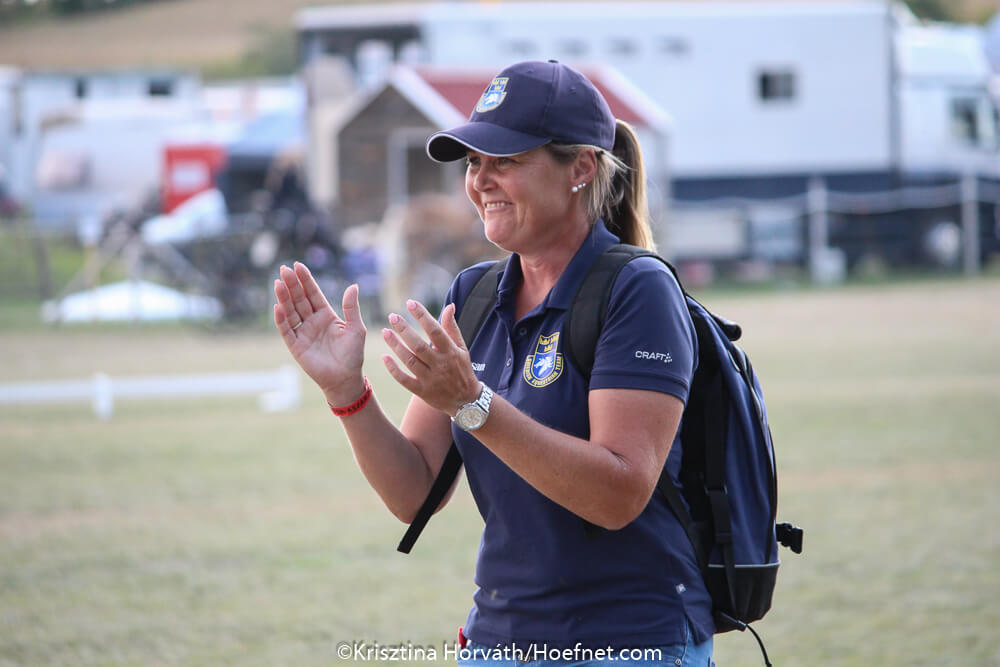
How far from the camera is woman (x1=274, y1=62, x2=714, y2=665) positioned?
216 centimetres

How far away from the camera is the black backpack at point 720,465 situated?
2.33 metres

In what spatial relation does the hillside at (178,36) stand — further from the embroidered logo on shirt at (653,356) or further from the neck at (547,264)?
the embroidered logo on shirt at (653,356)

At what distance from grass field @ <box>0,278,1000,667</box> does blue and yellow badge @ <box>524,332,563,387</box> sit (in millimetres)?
2858

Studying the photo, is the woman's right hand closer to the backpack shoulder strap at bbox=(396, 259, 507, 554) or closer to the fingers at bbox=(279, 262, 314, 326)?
the fingers at bbox=(279, 262, 314, 326)

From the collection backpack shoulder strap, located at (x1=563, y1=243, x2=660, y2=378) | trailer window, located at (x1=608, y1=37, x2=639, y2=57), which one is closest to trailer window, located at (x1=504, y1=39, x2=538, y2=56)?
trailer window, located at (x1=608, y1=37, x2=639, y2=57)

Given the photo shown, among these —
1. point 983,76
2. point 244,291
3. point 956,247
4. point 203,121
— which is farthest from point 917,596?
point 203,121

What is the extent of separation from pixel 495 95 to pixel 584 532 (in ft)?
2.98

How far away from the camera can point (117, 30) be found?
103875mm

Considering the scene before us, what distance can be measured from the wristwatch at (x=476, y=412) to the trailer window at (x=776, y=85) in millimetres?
25262

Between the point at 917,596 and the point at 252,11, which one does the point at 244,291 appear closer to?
the point at 917,596

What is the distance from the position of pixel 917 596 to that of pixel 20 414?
8.77 m

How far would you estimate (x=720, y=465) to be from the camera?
2357 mm

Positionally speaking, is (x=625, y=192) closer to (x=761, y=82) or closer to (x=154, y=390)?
(x=154, y=390)

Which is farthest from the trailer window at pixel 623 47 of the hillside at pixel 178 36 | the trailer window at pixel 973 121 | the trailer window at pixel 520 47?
the hillside at pixel 178 36
